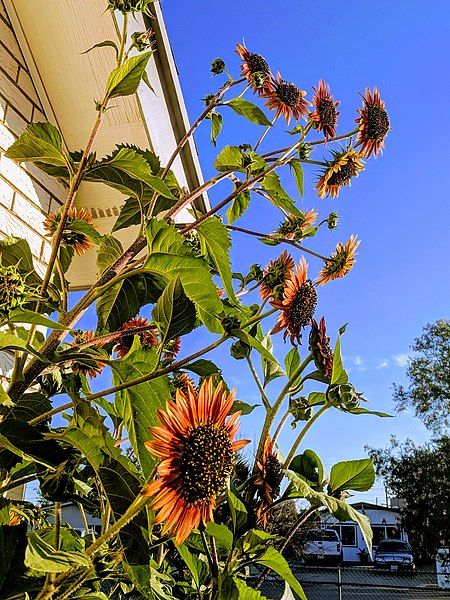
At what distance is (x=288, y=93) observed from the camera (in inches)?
46.8

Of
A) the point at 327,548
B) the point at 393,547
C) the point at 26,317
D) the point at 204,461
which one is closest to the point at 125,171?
the point at 26,317

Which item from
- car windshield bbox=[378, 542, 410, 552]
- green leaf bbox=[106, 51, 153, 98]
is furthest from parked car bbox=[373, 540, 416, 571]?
green leaf bbox=[106, 51, 153, 98]

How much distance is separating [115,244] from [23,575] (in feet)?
1.27

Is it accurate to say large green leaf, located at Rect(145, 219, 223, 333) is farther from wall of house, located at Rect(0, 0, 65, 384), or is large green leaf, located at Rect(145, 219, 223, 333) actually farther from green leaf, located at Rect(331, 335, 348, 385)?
wall of house, located at Rect(0, 0, 65, 384)

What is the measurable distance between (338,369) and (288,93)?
0.74 meters

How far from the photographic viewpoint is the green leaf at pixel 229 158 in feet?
2.75

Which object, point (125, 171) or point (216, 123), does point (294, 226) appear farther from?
point (125, 171)

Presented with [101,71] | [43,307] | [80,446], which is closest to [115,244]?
[43,307]

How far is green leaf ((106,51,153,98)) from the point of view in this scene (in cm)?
56

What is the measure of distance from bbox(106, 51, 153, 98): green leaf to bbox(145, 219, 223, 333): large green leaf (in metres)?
0.13

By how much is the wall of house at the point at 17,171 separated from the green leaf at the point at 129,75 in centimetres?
65

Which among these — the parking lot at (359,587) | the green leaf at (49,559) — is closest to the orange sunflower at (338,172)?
the green leaf at (49,559)

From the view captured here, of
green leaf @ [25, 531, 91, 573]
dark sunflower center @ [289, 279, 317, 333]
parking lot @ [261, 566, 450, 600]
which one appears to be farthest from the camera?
parking lot @ [261, 566, 450, 600]

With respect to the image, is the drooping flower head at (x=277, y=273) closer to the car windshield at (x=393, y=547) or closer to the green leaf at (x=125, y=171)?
the green leaf at (x=125, y=171)
